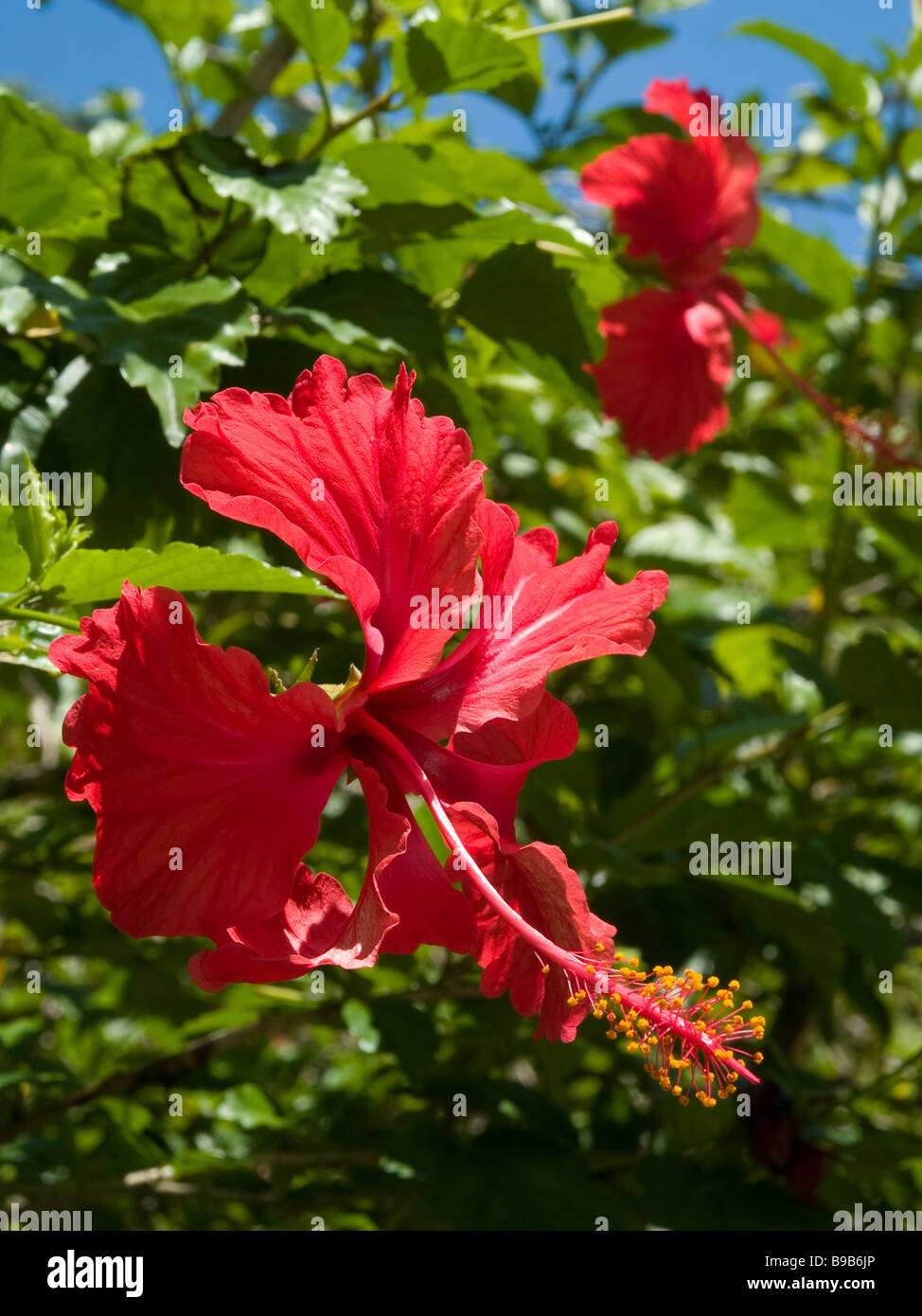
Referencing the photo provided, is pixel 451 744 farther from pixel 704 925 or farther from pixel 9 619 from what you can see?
pixel 704 925

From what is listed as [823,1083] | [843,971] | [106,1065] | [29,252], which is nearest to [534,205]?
[29,252]

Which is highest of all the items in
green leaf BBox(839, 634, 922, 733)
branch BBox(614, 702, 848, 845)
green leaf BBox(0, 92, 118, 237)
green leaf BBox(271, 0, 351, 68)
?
green leaf BBox(271, 0, 351, 68)

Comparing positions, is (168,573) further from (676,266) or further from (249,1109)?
(249,1109)

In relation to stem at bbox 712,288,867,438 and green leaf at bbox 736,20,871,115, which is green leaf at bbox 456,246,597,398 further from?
green leaf at bbox 736,20,871,115

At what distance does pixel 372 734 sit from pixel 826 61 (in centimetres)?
184

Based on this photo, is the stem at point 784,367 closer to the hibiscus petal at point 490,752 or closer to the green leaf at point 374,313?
the green leaf at point 374,313

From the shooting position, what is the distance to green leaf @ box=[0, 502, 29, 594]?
1.02 meters

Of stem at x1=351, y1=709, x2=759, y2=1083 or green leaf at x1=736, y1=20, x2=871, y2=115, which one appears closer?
stem at x1=351, y1=709, x2=759, y2=1083

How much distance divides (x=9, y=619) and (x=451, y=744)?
0.40 m

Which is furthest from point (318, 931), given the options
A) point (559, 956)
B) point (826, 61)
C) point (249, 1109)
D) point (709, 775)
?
point (826, 61)

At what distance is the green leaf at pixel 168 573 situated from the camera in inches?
40.1

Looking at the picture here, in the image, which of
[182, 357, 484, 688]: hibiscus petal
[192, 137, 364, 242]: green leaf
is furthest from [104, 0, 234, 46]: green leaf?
[182, 357, 484, 688]: hibiscus petal

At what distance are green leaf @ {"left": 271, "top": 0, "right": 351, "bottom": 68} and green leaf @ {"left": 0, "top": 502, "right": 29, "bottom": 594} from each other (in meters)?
0.80
